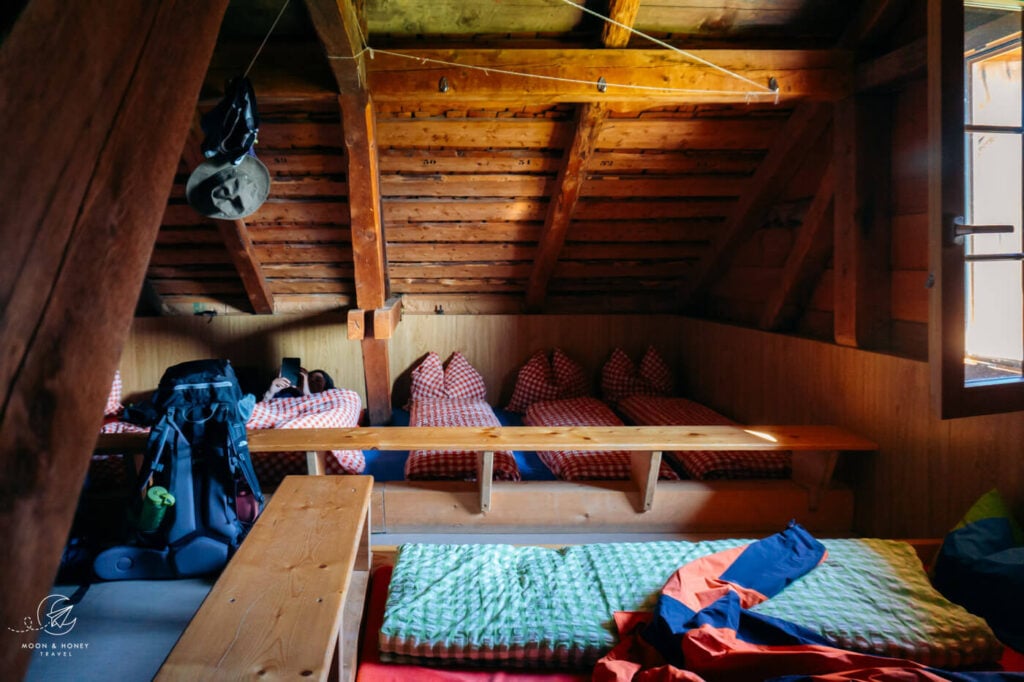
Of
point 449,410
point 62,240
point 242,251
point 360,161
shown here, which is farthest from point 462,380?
point 62,240

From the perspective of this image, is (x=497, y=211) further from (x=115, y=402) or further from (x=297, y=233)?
(x=115, y=402)

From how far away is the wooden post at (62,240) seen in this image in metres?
0.59

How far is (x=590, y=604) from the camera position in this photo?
6.28ft

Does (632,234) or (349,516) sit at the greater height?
(632,234)

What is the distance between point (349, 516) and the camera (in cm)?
196

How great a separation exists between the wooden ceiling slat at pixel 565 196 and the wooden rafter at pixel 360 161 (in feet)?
3.55

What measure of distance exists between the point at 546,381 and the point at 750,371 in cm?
159

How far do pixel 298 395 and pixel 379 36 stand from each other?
8.33 feet

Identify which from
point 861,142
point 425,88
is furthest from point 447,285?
point 861,142

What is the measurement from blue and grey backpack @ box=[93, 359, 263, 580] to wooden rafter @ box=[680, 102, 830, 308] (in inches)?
125

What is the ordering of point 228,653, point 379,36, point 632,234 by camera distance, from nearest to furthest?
point 228,653
point 379,36
point 632,234

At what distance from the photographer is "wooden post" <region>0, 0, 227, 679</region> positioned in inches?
23.3

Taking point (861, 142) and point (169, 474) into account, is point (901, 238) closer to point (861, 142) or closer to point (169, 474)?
point (861, 142)

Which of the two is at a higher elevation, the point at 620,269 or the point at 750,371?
the point at 620,269
